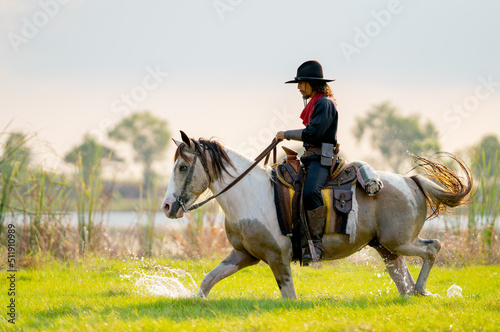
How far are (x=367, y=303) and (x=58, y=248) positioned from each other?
6.46 metres

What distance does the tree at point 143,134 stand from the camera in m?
56.9

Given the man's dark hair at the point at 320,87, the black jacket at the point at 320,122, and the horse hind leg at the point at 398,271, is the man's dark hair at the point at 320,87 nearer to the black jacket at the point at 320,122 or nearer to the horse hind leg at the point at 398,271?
the black jacket at the point at 320,122

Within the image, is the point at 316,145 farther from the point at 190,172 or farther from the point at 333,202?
the point at 190,172

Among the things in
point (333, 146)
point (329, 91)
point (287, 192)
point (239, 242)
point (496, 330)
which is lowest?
point (496, 330)

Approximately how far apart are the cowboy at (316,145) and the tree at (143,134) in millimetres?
50214

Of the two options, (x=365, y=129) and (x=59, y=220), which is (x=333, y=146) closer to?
(x=59, y=220)

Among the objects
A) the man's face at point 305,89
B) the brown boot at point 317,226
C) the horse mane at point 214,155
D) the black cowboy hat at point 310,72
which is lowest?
the brown boot at point 317,226

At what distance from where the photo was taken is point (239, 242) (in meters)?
6.50

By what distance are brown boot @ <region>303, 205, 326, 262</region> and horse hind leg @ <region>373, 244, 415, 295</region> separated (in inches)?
42.4

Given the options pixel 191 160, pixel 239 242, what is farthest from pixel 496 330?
pixel 191 160

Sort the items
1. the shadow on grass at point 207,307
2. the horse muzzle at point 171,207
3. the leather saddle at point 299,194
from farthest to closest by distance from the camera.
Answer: the leather saddle at point 299,194 → the horse muzzle at point 171,207 → the shadow on grass at point 207,307

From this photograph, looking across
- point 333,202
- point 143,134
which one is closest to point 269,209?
point 333,202

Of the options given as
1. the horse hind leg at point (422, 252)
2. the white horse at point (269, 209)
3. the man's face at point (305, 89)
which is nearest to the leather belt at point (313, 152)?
the white horse at point (269, 209)

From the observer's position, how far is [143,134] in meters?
58.5
